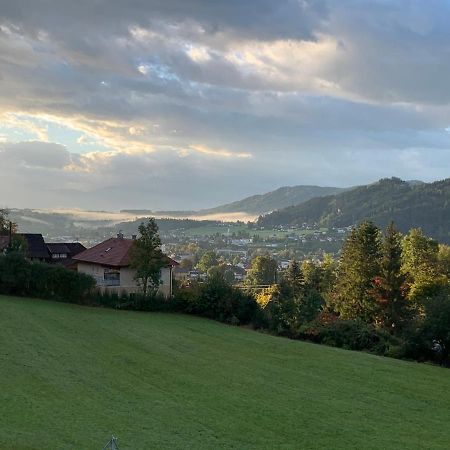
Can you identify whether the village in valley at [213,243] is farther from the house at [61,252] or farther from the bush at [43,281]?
the bush at [43,281]

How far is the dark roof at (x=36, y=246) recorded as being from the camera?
6504 cm

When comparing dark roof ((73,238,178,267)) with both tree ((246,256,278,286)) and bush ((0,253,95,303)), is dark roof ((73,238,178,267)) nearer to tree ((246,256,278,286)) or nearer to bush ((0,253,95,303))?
bush ((0,253,95,303))

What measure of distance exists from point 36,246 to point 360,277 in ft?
123

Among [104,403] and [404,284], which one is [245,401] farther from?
[404,284]

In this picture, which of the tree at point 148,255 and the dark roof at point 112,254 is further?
the dark roof at point 112,254

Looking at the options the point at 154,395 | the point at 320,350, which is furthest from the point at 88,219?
the point at 154,395

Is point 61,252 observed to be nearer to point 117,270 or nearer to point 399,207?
point 117,270

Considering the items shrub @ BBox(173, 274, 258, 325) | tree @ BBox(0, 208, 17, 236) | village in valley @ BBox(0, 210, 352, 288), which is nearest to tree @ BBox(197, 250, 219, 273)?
village in valley @ BBox(0, 210, 352, 288)

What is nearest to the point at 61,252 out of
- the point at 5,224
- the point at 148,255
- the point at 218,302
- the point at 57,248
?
the point at 57,248

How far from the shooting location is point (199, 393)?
17312mm

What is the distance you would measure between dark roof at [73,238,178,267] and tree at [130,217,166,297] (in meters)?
1.80

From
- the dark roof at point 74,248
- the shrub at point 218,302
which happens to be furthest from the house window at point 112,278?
the dark roof at point 74,248

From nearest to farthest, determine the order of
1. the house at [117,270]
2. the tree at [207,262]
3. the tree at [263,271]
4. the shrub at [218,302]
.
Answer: the shrub at [218,302] → the house at [117,270] → the tree at [263,271] → the tree at [207,262]

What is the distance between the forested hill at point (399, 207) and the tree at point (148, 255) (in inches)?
4213
